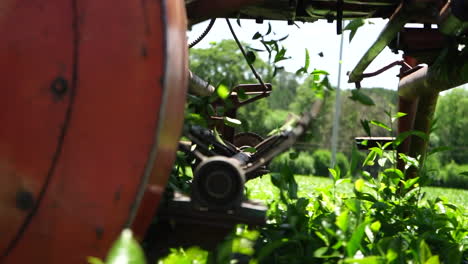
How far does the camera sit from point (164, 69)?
3.56 ft

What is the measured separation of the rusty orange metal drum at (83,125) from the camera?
108 cm

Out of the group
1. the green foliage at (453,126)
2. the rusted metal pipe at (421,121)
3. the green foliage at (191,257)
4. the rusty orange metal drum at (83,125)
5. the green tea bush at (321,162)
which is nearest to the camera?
the rusty orange metal drum at (83,125)

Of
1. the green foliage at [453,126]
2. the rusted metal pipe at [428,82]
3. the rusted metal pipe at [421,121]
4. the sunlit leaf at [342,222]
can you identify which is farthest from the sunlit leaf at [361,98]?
the green foliage at [453,126]

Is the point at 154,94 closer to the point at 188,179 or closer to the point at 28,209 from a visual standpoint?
the point at 28,209

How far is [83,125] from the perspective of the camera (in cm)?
110

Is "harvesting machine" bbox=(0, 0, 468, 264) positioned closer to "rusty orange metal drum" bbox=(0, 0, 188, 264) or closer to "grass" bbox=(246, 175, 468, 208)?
"rusty orange metal drum" bbox=(0, 0, 188, 264)

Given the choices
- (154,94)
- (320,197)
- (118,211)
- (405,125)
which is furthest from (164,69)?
(405,125)

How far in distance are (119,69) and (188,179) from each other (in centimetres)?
114

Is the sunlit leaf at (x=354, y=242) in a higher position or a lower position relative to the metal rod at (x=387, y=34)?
lower

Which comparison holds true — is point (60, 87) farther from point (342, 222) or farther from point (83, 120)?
point (342, 222)

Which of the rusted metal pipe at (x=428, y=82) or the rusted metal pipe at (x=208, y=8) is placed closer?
the rusted metal pipe at (x=208, y=8)

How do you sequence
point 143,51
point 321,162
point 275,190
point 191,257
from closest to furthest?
point 143,51 < point 191,257 < point 275,190 < point 321,162

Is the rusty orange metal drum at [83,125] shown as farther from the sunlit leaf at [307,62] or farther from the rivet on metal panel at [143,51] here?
the sunlit leaf at [307,62]

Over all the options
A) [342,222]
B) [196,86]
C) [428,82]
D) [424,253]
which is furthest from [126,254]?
[428,82]
